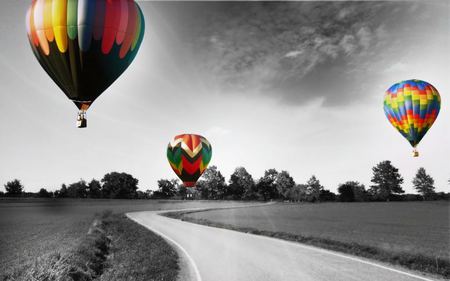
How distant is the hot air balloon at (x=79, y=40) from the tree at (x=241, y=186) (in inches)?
5197

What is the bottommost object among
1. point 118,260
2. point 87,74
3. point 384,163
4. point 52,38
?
point 118,260

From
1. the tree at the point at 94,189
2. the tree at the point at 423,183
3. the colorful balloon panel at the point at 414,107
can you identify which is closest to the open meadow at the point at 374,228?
the colorful balloon panel at the point at 414,107

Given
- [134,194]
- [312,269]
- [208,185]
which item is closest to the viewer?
[312,269]

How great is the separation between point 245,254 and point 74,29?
467 inches

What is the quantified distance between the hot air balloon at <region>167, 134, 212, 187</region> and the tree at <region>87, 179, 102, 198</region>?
12366 centimetres

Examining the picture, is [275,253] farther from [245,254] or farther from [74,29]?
[74,29]

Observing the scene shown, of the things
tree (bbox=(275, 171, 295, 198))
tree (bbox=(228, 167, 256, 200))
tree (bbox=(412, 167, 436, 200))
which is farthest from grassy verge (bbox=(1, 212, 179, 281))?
tree (bbox=(412, 167, 436, 200))

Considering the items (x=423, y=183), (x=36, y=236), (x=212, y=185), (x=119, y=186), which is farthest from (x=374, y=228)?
(x=423, y=183)

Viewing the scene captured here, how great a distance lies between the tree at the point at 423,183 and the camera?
534ft

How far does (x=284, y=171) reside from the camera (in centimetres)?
15612

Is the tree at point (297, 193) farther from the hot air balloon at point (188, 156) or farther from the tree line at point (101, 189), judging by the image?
the hot air balloon at point (188, 156)

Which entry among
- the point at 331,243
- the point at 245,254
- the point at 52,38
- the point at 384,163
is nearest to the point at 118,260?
the point at 245,254

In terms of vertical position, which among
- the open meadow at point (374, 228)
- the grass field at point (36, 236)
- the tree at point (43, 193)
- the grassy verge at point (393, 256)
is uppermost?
the tree at point (43, 193)

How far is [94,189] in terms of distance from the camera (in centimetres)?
14088
